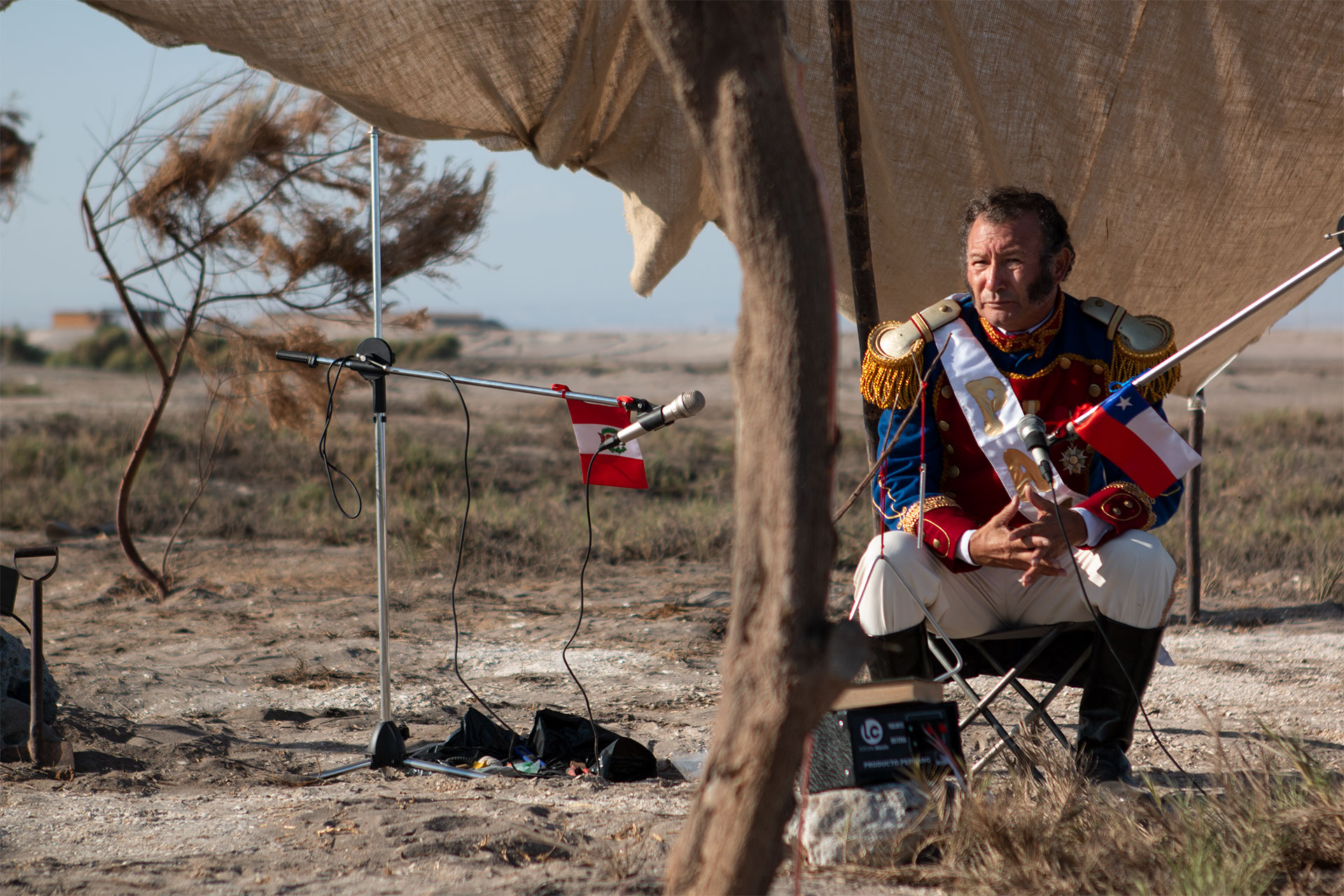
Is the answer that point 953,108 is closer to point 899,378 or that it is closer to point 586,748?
point 899,378

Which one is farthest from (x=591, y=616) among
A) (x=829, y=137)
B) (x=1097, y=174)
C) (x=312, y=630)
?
(x=1097, y=174)

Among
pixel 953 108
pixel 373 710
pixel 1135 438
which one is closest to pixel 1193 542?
pixel 953 108

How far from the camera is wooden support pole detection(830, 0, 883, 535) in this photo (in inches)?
147

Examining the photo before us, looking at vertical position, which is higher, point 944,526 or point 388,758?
point 944,526

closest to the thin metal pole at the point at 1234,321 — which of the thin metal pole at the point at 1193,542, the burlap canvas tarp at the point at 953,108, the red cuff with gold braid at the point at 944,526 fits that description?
the red cuff with gold braid at the point at 944,526

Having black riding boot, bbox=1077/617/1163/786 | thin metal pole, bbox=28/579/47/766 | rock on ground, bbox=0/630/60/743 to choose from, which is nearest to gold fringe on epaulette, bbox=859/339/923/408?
black riding boot, bbox=1077/617/1163/786

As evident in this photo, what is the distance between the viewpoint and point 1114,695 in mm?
2926

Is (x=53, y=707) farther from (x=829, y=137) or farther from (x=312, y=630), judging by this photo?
(x=829, y=137)

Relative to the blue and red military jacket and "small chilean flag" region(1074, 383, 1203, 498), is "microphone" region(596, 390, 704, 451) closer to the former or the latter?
the blue and red military jacket

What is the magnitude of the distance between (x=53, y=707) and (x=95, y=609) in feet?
9.90

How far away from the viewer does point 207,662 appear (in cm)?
513

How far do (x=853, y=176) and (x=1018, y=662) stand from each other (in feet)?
5.68

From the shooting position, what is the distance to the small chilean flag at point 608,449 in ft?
10.5

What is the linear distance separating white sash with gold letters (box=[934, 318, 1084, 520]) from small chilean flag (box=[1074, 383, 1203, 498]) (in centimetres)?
19
